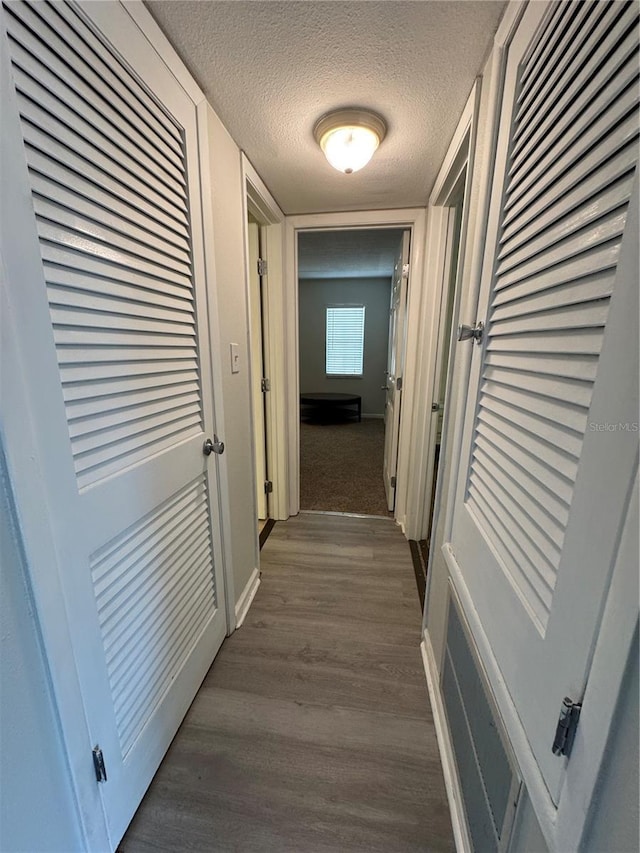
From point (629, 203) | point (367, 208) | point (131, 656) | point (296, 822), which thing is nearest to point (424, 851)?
point (296, 822)

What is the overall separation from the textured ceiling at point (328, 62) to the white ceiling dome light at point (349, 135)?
0.09 ft

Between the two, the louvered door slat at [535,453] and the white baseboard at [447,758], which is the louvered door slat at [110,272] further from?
the white baseboard at [447,758]

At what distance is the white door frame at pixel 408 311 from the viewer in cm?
207

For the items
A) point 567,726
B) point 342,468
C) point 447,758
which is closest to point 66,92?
point 567,726

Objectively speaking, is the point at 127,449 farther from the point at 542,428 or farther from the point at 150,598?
the point at 542,428

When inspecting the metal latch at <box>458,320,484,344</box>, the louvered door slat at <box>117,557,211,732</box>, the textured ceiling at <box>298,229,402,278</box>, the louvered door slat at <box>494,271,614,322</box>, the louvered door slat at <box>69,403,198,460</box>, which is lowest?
the louvered door slat at <box>117,557,211,732</box>

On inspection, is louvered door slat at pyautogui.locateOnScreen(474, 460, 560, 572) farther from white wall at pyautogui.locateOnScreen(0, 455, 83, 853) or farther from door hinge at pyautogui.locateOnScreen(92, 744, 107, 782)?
door hinge at pyautogui.locateOnScreen(92, 744, 107, 782)

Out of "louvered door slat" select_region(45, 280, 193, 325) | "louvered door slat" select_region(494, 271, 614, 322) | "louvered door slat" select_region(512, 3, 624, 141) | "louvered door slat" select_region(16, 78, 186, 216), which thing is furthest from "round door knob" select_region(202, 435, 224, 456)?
"louvered door slat" select_region(512, 3, 624, 141)

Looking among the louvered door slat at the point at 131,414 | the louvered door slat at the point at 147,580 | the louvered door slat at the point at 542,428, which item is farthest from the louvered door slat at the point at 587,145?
the louvered door slat at the point at 147,580

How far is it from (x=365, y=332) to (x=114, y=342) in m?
5.56

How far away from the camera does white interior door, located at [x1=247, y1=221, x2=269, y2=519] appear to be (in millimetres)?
2152

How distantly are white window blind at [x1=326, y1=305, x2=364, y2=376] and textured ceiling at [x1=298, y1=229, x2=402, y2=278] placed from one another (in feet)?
2.04

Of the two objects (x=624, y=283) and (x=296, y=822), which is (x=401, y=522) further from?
(x=624, y=283)

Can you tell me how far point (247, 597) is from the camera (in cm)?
175
